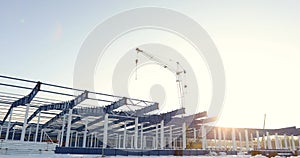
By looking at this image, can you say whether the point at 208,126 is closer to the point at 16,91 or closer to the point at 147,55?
the point at 147,55

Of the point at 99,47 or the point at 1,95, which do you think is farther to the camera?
the point at 99,47

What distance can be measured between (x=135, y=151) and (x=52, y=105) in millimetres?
12727

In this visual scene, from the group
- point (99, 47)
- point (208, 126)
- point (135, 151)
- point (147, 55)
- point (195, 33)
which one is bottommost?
point (135, 151)

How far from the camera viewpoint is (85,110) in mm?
31344

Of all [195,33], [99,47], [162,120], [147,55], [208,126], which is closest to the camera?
[99,47]

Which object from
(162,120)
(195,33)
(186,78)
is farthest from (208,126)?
(195,33)

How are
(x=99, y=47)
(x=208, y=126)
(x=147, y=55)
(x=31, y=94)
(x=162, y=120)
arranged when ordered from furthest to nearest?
(x=147, y=55) < (x=208, y=126) < (x=162, y=120) < (x=99, y=47) < (x=31, y=94)

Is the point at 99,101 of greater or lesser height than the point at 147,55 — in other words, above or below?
below

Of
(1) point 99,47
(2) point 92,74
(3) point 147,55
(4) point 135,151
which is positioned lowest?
(4) point 135,151

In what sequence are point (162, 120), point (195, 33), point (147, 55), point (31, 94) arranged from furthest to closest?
point (147, 55) → point (162, 120) → point (195, 33) → point (31, 94)

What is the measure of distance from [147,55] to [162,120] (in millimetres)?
22065

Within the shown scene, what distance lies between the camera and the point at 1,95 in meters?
27.2

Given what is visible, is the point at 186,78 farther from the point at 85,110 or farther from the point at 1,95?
the point at 1,95

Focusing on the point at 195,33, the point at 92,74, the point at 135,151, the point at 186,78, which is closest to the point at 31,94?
the point at 92,74
